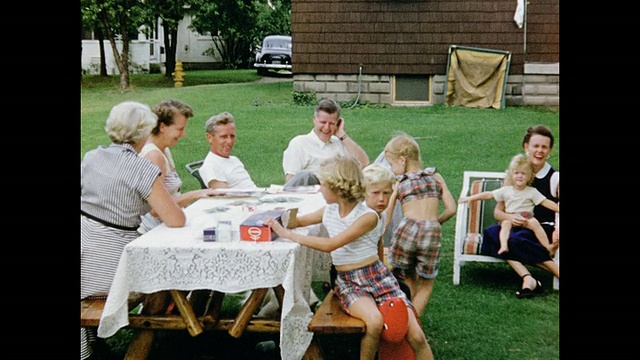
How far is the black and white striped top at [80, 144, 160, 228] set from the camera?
3.46 metres

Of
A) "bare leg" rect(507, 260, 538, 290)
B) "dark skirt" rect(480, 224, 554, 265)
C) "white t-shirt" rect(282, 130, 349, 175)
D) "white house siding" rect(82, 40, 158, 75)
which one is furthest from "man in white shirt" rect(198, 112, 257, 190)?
"white house siding" rect(82, 40, 158, 75)

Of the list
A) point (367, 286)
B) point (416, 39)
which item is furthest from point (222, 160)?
point (416, 39)

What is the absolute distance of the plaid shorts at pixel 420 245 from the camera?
406 cm

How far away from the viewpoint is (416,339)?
3.36 metres

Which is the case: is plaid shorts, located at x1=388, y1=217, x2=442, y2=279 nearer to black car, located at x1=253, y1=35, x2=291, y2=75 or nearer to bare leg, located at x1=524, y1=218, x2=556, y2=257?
bare leg, located at x1=524, y1=218, x2=556, y2=257

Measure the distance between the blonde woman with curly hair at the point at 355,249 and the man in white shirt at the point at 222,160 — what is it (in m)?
1.51

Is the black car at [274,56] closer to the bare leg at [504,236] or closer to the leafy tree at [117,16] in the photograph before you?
Result: the leafy tree at [117,16]

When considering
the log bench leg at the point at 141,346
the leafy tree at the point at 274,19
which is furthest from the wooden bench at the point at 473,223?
the leafy tree at the point at 274,19

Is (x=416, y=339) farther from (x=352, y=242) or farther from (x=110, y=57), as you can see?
(x=110, y=57)

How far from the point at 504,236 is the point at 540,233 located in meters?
0.21

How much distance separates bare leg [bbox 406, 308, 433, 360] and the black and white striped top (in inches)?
50.0
